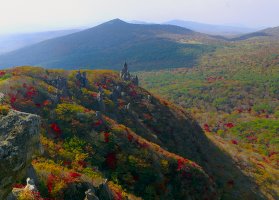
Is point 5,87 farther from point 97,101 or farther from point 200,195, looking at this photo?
point 200,195

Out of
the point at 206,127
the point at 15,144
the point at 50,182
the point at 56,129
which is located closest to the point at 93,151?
the point at 56,129

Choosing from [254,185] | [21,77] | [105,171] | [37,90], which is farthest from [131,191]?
[254,185]

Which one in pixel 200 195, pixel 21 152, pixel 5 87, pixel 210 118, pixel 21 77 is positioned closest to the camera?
pixel 21 152

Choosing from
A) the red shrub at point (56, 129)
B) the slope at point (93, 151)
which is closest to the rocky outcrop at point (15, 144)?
the slope at point (93, 151)

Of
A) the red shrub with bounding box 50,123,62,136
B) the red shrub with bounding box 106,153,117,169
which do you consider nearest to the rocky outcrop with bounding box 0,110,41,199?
the red shrub with bounding box 106,153,117,169

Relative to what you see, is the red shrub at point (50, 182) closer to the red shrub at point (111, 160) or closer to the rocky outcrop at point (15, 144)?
the rocky outcrop at point (15, 144)

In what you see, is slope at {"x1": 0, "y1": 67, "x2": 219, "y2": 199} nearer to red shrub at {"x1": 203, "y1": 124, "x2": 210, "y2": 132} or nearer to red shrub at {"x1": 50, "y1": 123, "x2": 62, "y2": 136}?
red shrub at {"x1": 50, "y1": 123, "x2": 62, "y2": 136}
